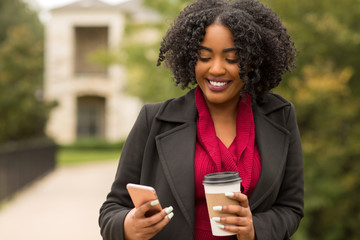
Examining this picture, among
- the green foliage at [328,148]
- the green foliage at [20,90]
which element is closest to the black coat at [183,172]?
the green foliage at [328,148]

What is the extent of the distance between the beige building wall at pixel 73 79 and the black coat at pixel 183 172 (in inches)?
1307

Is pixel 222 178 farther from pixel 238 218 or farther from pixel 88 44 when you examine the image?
pixel 88 44

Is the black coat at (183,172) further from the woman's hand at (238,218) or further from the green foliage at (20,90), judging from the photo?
the green foliage at (20,90)

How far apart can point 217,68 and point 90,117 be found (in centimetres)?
3622

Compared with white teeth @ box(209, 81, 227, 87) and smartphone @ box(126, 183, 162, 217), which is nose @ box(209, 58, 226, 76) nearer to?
white teeth @ box(209, 81, 227, 87)

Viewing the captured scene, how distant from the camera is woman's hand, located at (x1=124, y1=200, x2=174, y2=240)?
1.82 m

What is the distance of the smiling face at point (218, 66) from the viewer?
2.02 meters

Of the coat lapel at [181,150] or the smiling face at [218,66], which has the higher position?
the smiling face at [218,66]

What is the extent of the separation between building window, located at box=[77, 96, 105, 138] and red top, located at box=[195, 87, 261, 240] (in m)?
35.3

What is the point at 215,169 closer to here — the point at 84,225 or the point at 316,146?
the point at 316,146

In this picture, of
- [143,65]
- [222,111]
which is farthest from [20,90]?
[222,111]

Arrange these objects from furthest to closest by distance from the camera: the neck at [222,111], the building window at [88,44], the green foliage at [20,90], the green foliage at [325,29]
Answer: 1. the building window at [88,44]
2. the green foliage at [20,90]
3. the green foliage at [325,29]
4. the neck at [222,111]

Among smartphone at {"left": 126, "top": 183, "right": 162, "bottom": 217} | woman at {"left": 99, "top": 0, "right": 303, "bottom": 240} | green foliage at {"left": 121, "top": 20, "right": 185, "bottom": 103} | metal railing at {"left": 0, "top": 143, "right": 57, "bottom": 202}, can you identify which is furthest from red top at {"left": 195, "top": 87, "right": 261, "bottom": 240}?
metal railing at {"left": 0, "top": 143, "right": 57, "bottom": 202}

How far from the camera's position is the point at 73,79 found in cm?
3647
